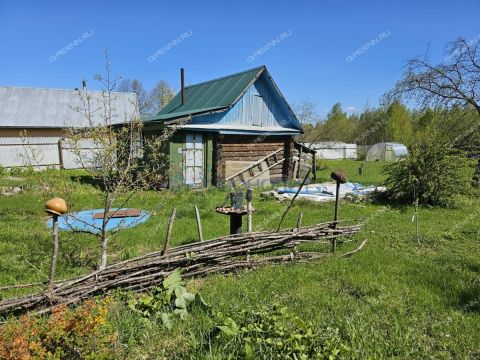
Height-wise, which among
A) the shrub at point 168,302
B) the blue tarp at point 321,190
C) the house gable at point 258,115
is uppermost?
the house gable at point 258,115

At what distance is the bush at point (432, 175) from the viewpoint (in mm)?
10414

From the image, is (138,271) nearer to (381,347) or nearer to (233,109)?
(381,347)

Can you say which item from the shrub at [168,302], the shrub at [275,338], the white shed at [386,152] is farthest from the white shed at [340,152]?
the shrub at [275,338]

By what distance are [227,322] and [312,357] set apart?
2.38 feet

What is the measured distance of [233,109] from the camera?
1538cm

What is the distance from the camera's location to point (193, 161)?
14.0m

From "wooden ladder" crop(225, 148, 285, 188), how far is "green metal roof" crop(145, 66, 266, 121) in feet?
9.65

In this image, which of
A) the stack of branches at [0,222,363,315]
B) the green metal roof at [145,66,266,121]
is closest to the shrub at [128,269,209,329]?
the stack of branches at [0,222,363,315]

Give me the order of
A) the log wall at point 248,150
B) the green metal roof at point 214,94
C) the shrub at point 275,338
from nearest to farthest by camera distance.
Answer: the shrub at point 275,338 → the log wall at point 248,150 → the green metal roof at point 214,94

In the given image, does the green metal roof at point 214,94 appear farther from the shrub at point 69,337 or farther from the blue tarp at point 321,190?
the shrub at point 69,337

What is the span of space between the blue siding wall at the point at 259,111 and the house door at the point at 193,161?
105cm

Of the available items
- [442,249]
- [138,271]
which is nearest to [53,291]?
[138,271]

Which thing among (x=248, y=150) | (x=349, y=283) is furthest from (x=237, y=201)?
(x=248, y=150)

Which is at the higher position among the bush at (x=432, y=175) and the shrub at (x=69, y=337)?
the bush at (x=432, y=175)
